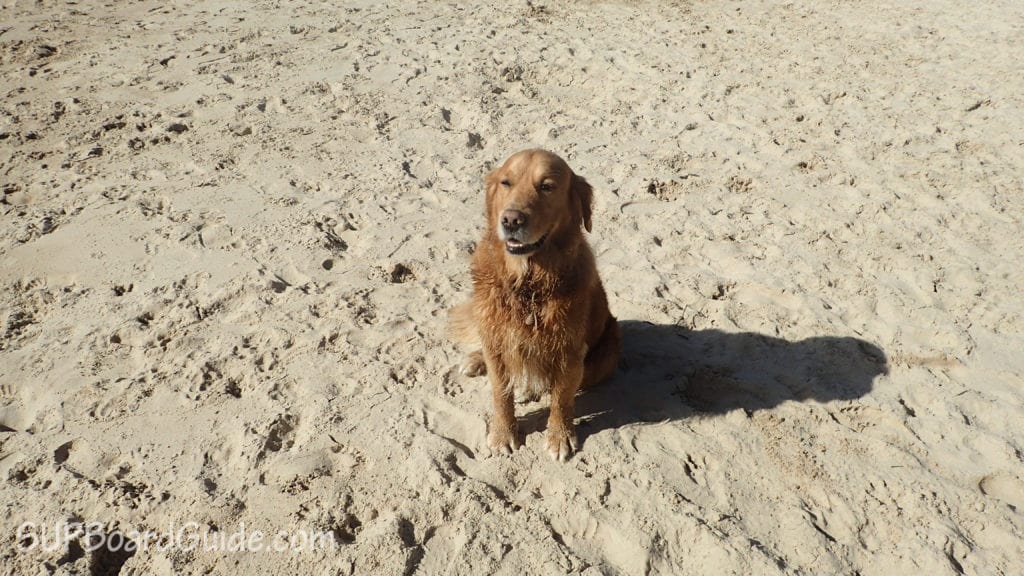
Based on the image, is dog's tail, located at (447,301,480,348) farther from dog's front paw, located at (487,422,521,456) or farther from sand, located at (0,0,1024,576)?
dog's front paw, located at (487,422,521,456)

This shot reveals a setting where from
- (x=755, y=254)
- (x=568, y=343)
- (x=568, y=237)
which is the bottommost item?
(x=755, y=254)

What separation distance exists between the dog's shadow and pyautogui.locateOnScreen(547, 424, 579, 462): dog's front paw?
5.3 inches

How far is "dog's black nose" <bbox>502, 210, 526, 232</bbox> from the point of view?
9.50 ft

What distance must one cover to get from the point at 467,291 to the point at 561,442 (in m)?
1.58

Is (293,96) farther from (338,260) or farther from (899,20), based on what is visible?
(899,20)

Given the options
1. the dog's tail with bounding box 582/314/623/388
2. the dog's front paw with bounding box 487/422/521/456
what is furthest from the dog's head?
the dog's front paw with bounding box 487/422/521/456

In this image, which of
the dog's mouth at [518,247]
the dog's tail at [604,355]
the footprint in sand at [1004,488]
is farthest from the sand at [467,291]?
the dog's mouth at [518,247]

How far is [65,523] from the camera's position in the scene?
9.34 ft

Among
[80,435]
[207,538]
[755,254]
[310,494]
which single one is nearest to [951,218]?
[755,254]

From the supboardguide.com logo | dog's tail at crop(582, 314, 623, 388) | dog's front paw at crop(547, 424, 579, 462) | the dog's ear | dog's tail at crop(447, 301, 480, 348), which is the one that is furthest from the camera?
dog's tail at crop(447, 301, 480, 348)

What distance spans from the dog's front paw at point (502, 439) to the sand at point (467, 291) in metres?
0.11

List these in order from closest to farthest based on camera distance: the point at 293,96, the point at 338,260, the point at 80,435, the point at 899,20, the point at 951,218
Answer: the point at 80,435
the point at 338,260
the point at 951,218
the point at 293,96
the point at 899,20

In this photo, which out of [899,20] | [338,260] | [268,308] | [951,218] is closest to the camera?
[268,308]

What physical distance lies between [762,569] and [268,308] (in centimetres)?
325
